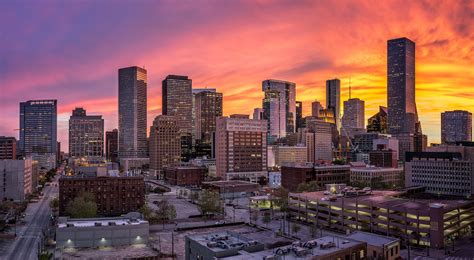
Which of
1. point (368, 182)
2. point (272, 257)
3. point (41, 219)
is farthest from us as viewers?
point (368, 182)

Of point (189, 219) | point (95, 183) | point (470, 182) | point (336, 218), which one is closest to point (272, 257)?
point (336, 218)

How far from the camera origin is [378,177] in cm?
17712

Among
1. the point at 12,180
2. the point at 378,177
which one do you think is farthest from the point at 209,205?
the point at 378,177

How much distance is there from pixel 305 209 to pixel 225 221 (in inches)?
865

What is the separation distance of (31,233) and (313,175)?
10340 centimetres

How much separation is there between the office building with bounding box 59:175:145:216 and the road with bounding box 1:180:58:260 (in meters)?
12.2

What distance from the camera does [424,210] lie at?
83.0m

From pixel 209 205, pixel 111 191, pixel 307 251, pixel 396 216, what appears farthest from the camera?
pixel 111 191

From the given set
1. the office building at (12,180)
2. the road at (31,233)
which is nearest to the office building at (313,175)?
the road at (31,233)

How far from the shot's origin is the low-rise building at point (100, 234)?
81.3 m

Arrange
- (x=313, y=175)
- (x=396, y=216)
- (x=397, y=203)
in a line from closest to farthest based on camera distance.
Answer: (x=396, y=216), (x=397, y=203), (x=313, y=175)

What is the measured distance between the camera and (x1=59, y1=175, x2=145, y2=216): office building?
118m

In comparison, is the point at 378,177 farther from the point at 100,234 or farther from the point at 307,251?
the point at 307,251

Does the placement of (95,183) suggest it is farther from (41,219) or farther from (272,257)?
(272,257)
